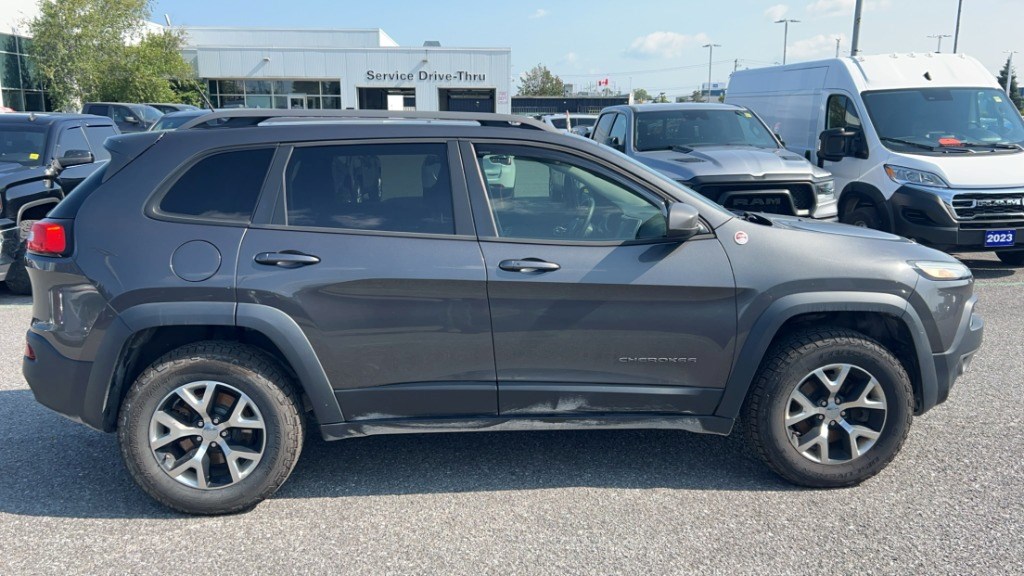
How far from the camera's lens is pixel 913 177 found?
8656 millimetres

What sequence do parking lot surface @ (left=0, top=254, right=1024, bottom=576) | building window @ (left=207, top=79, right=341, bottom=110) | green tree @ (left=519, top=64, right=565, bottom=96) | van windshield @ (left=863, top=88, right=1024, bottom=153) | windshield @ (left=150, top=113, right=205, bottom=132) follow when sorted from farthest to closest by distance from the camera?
1. green tree @ (left=519, top=64, right=565, bottom=96)
2. building window @ (left=207, top=79, right=341, bottom=110)
3. windshield @ (left=150, top=113, right=205, bottom=132)
4. van windshield @ (left=863, top=88, right=1024, bottom=153)
5. parking lot surface @ (left=0, top=254, right=1024, bottom=576)

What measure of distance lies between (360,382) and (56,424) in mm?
2270

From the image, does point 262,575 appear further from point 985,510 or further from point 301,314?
point 985,510

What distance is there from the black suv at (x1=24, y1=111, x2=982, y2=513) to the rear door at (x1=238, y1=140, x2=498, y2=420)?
0.03 feet

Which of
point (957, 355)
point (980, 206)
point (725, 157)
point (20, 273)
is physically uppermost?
point (725, 157)

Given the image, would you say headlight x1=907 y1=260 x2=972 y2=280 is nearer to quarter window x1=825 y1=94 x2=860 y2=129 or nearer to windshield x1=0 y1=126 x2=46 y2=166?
quarter window x1=825 y1=94 x2=860 y2=129

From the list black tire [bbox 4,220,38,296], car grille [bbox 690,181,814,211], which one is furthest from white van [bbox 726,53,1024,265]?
black tire [bbox 4,220,38,296]

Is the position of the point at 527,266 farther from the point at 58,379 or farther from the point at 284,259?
the point at 58,379

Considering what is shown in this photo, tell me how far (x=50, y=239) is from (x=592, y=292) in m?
2.47

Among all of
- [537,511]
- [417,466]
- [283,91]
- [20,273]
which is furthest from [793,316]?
[283,91]

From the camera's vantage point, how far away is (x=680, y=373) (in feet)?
12.4

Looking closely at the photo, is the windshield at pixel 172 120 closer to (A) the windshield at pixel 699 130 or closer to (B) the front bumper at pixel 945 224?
(A) the windshield at pixel 699 130

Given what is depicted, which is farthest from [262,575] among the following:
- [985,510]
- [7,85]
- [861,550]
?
[7,85]

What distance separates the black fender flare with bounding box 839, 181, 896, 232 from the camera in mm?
8875
